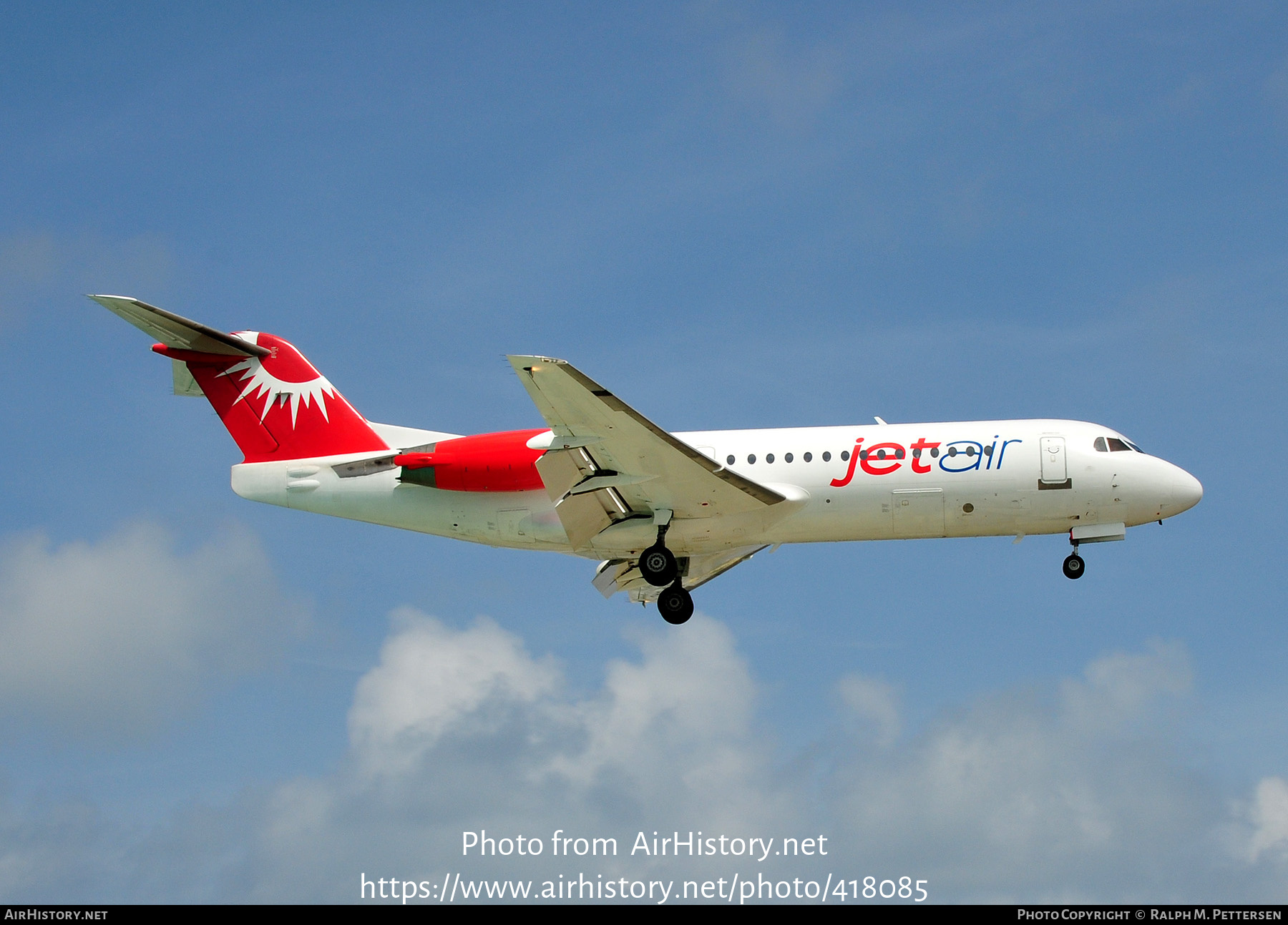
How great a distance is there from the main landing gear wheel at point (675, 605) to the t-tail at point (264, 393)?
6.84 metres

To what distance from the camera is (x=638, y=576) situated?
104ft

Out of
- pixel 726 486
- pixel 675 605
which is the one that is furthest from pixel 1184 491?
pixel 675 605

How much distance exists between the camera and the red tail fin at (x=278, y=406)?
1167 inches

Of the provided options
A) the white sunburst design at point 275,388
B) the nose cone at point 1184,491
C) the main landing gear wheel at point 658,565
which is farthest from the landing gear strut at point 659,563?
the nose cone at point 1184,491

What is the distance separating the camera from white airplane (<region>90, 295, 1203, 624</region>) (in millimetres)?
26906

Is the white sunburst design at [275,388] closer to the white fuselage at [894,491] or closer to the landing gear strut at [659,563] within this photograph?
the white fuselage at [894,491]

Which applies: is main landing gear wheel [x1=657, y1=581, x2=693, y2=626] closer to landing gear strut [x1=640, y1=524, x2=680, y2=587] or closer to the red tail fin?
landing gear strut [x1=640, y1=524, x2=680, y2=587]

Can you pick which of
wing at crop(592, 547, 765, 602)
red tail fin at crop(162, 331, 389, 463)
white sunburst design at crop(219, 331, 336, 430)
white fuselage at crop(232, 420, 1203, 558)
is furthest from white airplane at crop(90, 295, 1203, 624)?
white sunburst design at crop(219, 331, 336, 430)

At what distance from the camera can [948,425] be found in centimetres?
2784

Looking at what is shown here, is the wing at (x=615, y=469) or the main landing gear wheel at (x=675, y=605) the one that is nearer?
the wing at (x=615, y=469)

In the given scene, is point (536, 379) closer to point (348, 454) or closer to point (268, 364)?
point (348, 454)

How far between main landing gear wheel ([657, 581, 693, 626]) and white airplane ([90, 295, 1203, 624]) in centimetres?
4

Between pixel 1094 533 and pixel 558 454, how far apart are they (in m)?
10.8

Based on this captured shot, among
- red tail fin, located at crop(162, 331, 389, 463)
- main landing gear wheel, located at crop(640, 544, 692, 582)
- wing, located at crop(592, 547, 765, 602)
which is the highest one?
red tail fin, located at crop(162, 331, 389, 463)
